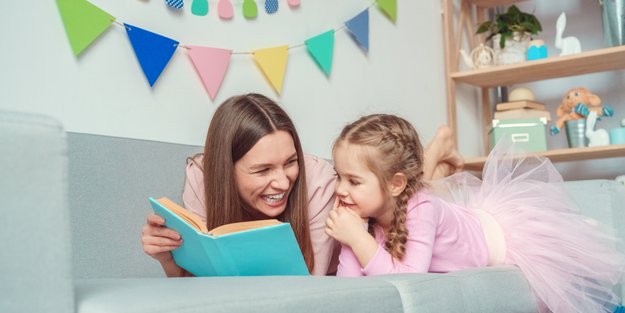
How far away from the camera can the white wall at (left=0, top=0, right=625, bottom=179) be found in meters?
1.39

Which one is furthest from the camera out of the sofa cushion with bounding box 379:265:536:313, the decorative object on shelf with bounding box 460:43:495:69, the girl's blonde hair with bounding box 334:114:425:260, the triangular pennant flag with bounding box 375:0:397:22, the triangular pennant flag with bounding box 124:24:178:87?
the decorative object on shelf with bounding box 460:43:495:69

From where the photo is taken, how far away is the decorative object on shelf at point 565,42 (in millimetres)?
2594

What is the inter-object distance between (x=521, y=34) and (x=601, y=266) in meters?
1.64

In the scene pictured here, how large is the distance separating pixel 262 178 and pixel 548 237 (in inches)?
23.1

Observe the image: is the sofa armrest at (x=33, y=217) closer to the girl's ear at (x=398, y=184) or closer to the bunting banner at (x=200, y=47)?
the girl's ear at (x=398, y=184)

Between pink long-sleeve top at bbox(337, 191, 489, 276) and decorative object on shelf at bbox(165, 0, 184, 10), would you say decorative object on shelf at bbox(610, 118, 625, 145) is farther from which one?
decorative object on shelf at bbox(165, 0, 184, 10)

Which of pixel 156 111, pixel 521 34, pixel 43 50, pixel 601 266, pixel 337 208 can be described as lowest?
pixel 601 266

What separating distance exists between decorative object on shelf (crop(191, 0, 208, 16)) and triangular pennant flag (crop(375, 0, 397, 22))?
2.77 ft

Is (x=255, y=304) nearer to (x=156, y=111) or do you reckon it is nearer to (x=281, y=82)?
(x=156, y=111)

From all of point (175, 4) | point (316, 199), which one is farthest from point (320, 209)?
point (175, 4)

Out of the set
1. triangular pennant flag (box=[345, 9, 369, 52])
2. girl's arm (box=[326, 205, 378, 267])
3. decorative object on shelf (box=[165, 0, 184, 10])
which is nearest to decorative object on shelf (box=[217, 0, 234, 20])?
decorative object on shelf (box=[165, 0, 184, 10])

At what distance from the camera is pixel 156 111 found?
63.4 inches

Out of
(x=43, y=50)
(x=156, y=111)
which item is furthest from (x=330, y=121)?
(x=43, y=50)

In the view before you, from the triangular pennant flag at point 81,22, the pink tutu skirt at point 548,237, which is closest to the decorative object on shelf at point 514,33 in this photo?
the pink tutu skirt at point 548,237
